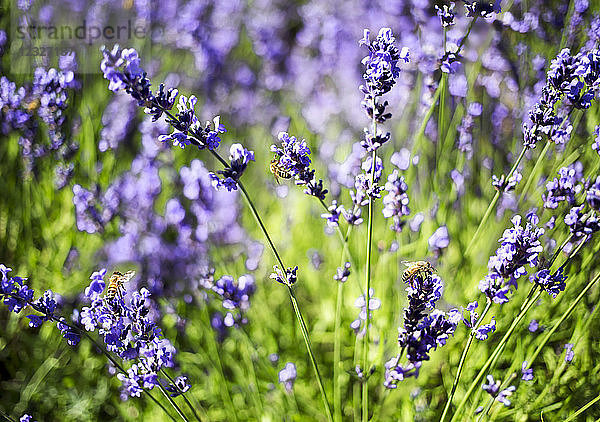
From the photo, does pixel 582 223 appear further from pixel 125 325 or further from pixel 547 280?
pixel 125 325

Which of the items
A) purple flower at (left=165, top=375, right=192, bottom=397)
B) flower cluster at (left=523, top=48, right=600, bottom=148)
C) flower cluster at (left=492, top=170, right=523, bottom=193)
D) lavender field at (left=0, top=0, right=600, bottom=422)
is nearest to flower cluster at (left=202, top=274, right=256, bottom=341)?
lavender field at (left=0, top=0, right=600, bottom=422)

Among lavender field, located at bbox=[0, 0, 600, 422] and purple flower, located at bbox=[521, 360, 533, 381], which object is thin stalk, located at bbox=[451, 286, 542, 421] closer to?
lavender field, located at bbox=[0, 0, 600, 422]

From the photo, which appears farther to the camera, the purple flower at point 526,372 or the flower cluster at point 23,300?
the purple flower at point 526,372

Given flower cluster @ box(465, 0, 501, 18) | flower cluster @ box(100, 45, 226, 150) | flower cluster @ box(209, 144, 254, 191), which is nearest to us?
flower cluster @ box(100, 45, 226, 150)

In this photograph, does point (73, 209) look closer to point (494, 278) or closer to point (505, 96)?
point (494, 278)

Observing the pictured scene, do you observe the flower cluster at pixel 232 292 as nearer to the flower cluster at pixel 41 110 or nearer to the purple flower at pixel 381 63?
the purple flower at pixel 381 63

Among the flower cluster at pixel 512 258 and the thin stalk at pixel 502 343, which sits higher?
the flower cluster at pixel 512 258

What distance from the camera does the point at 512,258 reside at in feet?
3.33

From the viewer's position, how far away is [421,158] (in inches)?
89.0

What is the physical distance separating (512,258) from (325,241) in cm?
157

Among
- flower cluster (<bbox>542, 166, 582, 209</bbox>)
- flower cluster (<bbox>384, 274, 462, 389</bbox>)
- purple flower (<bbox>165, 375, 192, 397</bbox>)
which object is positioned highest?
flower cluster (<bbox>542, 166, 582, 209</bbox>)

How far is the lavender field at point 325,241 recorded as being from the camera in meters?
1.11

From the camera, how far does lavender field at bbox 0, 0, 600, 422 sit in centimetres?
111

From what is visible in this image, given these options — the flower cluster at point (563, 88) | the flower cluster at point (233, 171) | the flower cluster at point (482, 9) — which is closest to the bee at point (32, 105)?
the flower cluster at point (233, 171)
